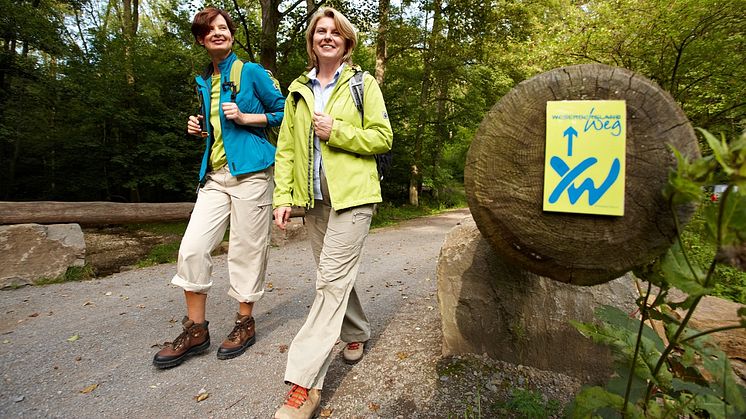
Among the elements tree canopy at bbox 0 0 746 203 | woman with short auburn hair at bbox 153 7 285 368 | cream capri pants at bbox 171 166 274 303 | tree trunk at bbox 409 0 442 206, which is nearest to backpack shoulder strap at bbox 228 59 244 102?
woman with short auburn hair at bbox 153 7 285 368

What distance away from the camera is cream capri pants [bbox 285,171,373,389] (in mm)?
1750

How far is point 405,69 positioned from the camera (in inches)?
542

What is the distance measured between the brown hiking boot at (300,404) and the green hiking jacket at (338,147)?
0.92m

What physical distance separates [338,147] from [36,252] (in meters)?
4.69

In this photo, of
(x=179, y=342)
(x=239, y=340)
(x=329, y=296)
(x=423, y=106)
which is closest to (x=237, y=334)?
(x=239, y=340)

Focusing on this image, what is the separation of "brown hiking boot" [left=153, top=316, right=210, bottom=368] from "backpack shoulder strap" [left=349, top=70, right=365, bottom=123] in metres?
1.75

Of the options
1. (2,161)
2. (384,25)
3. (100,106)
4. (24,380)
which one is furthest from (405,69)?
(24,380)

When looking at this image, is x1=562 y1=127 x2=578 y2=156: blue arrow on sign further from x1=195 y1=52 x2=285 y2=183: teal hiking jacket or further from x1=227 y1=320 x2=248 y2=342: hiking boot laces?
x1=227 y1=320 x2=248 y2=342: hiking boot laces

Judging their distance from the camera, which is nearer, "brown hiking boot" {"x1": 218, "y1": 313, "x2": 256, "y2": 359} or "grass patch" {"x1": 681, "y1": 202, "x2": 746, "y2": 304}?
"brown hiking boot" {"x1": 218, "y1": 313, "x2": 256, "y2": 359}

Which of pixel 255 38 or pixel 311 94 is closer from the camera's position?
pixel 311 94

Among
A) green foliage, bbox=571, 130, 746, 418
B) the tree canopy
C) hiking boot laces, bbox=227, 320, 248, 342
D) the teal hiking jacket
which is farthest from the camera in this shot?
the tree canopy

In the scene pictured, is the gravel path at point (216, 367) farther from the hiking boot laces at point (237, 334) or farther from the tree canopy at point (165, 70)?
the tree canopy at point (165, 70)

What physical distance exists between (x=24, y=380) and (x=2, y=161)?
1137 cm

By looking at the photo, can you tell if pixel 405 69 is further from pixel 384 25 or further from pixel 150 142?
pixel 150 142
